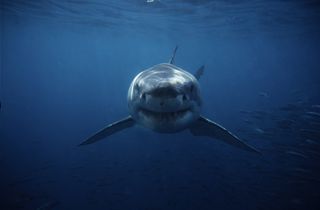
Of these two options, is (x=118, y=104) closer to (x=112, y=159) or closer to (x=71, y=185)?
(x=112, y=159)

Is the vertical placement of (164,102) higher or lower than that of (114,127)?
higher

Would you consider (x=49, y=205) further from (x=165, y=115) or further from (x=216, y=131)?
(x=165, y=115)

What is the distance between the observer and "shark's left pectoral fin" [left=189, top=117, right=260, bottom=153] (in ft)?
19.4

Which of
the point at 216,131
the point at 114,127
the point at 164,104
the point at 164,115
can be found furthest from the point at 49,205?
the point at 164,104

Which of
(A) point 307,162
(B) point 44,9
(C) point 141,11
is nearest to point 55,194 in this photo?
(A) point 307,162

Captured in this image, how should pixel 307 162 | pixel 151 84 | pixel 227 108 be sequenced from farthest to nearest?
1. pixel 227 108
2. pixel 307 162
3. pixel 151 84

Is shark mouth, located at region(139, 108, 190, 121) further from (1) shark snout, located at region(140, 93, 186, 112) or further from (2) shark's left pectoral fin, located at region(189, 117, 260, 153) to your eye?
(2) shark's left pectoral fin, located at region(189, 117, 260, 153)

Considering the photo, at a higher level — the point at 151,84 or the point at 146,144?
the point at 151,84

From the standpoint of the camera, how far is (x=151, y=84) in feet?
13.6

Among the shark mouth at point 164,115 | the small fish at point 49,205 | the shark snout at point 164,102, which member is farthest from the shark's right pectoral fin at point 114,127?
the small fish at point 49,205

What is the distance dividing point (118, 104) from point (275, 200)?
70.1ft

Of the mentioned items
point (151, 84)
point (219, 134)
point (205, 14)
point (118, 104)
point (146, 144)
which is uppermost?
point (205, 14)

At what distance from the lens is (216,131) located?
6262 millimetres

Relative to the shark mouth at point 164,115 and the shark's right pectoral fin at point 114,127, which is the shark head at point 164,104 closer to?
the shark mouth at point 164,115
